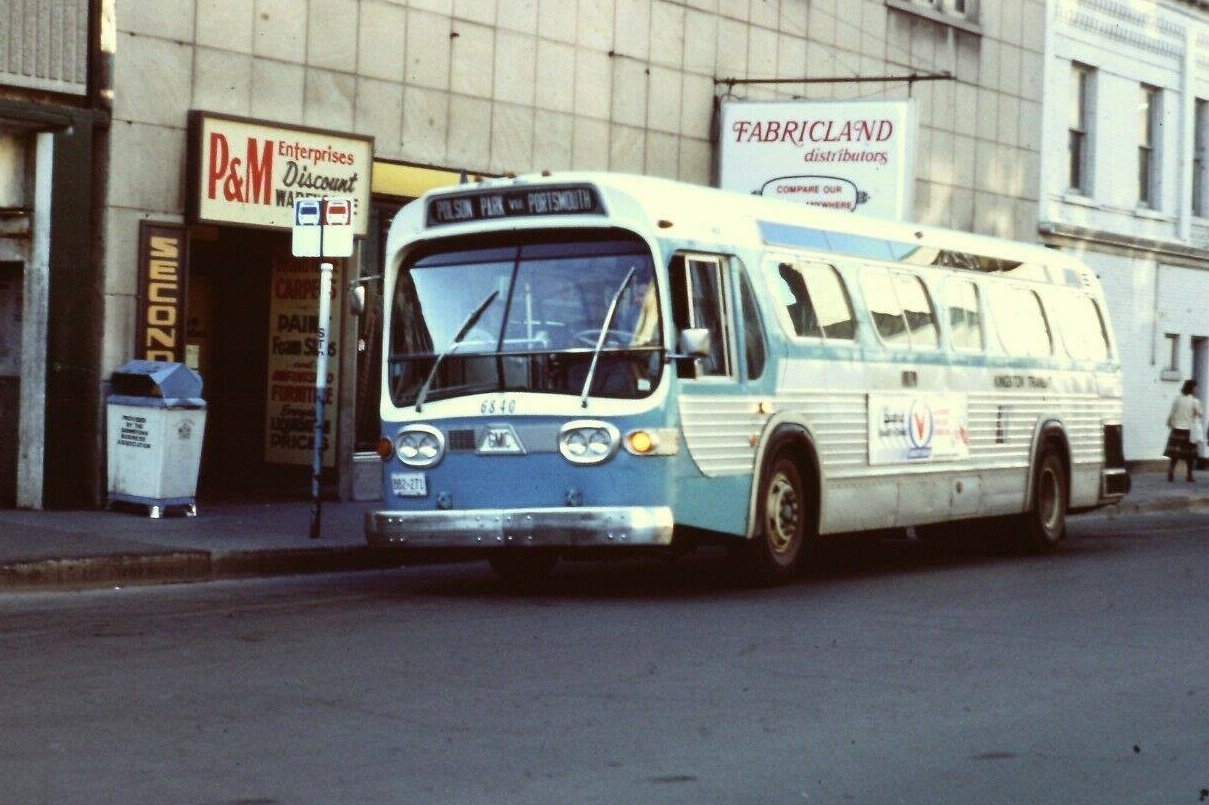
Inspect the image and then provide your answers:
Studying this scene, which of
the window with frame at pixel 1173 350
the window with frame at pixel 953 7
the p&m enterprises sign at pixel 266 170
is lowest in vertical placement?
the window with frame at pixel 1173 350

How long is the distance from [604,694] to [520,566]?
5.61 m

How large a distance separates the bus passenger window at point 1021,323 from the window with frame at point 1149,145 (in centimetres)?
1903

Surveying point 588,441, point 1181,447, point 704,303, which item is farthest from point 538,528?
point 1181,447

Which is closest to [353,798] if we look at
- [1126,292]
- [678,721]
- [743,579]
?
[678,721]

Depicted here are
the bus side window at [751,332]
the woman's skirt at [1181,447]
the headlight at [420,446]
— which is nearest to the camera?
the headlight at [420,446]

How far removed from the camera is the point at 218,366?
71.9 ft

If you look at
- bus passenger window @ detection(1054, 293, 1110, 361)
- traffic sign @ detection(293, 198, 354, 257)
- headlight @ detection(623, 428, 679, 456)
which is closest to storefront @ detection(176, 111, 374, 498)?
traffic sign @ detection(293, 198, 354, 257)

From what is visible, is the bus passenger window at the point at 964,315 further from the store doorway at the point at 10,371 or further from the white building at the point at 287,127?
the store doorway at the point at 10,371

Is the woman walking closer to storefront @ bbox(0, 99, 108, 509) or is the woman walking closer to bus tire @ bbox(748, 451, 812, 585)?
bus tire @ bbox(748, 451, 812, 585)

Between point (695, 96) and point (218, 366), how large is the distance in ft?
23.6

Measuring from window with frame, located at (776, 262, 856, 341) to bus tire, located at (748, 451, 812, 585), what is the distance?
0.96 meters

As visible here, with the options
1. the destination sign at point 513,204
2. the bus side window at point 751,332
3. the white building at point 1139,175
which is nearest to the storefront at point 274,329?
the destination sign at point 513,204

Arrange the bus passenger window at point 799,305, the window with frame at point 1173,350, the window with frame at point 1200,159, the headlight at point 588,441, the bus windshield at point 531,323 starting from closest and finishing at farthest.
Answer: the headlight at point 588,441, the bus windshield at point 531,323, the bus passenger window at point 799,305, the window with frame at point 1173,350, the window with frame at point 1200,159

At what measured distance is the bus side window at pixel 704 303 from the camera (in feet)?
44.3
